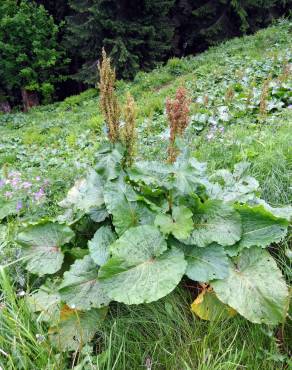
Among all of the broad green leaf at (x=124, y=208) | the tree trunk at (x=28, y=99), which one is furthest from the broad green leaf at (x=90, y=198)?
the tree trunk at (x=28, y=99)

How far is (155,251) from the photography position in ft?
6.16

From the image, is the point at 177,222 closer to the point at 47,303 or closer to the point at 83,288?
the point at 83,288

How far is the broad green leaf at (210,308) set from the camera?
72.4 inches

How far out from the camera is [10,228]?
107 inches

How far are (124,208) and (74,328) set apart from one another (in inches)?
26.9

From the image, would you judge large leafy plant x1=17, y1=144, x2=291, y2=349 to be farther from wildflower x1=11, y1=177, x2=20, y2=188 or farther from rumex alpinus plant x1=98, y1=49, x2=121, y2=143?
wildflower x1=11, y1=177, x2=20, y2=188

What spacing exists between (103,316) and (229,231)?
2.64ft

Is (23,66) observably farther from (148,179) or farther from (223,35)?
(148,179)

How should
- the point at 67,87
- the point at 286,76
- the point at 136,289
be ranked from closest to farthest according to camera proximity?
the point at 136,289 < the point at 286,76 < the point at 67,87

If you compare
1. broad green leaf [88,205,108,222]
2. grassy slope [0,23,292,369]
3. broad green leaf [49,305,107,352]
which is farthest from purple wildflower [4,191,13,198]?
broad green leaf [49,305,107,352]

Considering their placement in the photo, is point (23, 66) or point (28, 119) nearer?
point (28, 119)

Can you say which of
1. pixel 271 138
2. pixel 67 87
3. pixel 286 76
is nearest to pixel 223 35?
pixel 67 87

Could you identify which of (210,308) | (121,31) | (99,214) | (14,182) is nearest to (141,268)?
(210,308)

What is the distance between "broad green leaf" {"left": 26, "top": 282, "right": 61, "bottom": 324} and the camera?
189cm
